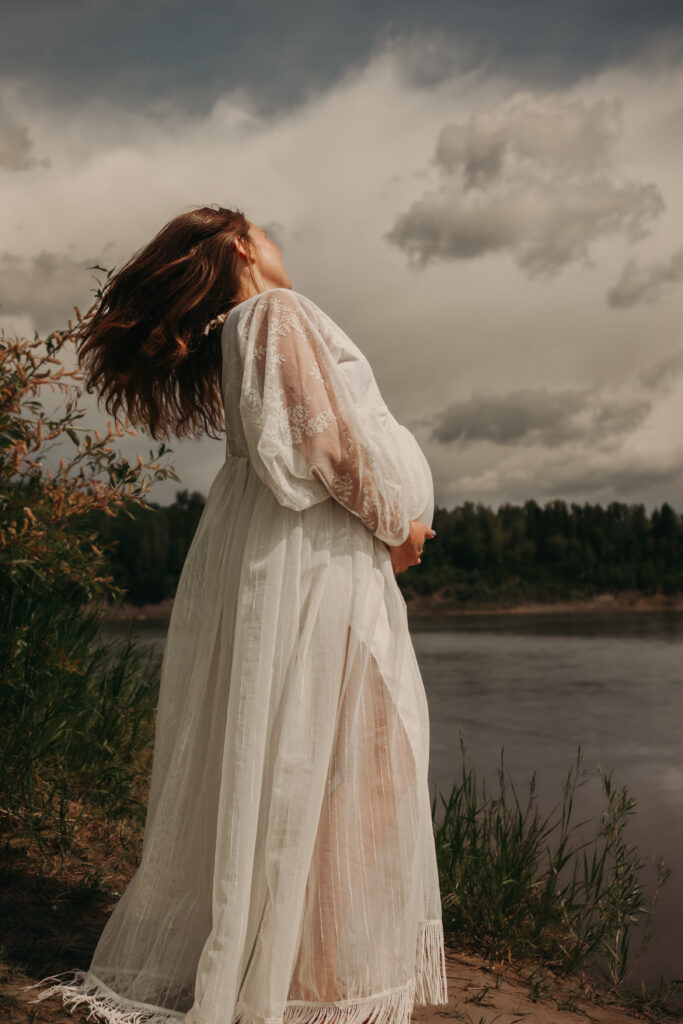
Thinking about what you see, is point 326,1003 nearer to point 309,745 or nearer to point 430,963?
point 430,963

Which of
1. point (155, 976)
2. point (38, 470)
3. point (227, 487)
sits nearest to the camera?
point (155, 976)

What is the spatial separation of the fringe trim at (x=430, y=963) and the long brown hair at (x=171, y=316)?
132 centimetres

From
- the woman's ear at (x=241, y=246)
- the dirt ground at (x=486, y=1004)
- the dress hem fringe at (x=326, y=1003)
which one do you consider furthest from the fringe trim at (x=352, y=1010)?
the woman's ear at (x=241, y=246)

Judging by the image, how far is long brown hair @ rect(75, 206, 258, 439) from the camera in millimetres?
1914

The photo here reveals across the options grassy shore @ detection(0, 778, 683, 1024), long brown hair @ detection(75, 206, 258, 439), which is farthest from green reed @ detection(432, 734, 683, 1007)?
long brown hair @ detection(75, 206, 258, 439)

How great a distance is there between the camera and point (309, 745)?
1.64m

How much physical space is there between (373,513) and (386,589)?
185 millimetres

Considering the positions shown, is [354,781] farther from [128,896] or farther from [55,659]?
[55,659]

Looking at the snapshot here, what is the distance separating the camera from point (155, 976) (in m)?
1.75

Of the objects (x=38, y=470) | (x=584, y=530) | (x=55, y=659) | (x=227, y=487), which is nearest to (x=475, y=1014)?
(x=227, y=487)

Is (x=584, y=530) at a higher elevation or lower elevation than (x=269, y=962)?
higher

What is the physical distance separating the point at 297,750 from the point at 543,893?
4.15 feet

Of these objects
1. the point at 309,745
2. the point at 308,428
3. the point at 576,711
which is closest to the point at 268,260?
the point at 308,428

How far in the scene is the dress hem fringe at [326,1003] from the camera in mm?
1604
